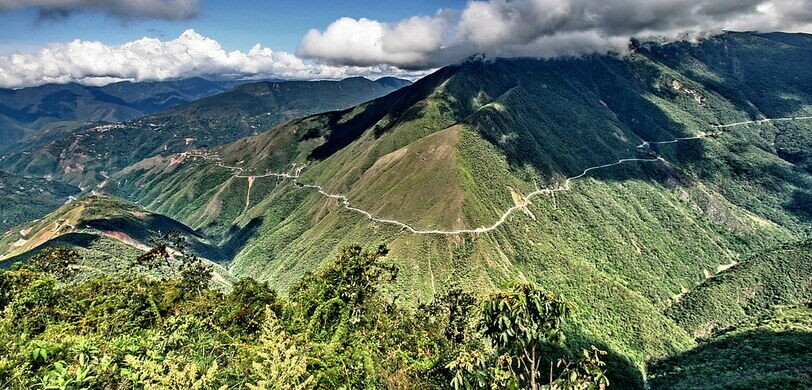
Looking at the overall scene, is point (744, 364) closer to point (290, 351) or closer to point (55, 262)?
point (290, 351)

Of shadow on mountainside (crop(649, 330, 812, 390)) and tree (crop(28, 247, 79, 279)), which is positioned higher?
tree (crop(28, 247, 79, 279))

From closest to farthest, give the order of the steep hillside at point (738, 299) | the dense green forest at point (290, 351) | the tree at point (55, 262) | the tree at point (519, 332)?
the dense green forest at point (290, 351) → the tree at point (519, 332) → the tree at point (55, 262) → the steep hillside at point (738, 299)

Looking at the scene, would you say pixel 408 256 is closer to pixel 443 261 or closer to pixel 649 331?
pixel 443 261

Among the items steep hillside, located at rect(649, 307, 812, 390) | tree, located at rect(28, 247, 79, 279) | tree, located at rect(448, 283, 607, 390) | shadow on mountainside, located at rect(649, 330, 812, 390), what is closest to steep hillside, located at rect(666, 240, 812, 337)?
steep hillside, located at rect(649, 307, 812, 390)

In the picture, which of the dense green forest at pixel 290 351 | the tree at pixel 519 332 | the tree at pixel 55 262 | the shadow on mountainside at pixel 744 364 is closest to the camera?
the dense green forest at pixel 290 351

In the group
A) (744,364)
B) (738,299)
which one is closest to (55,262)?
(744,364)

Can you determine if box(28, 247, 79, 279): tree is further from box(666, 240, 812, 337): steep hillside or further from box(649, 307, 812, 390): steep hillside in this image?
box(666, 240, 812, 337): steep hillside

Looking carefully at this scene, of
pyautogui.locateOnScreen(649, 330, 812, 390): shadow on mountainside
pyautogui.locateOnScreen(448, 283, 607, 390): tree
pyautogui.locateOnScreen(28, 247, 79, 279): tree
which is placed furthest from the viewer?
pyautogui.locateOnScreen(28, 247, 79, 279): tree

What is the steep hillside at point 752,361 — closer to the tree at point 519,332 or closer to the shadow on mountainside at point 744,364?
the shadow on mountainside at point 744,364

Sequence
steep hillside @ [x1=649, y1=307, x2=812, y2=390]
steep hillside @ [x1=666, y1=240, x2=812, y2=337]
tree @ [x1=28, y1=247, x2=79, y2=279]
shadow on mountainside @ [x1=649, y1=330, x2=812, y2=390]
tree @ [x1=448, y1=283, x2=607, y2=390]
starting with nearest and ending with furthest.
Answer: tree @ [x1=448, y1=283, x2=607, y2=390], shadow on mountainside @ [x1=649, y1=330, x2=812, y2=390], steep hillside @ [x1=649, y1=307, x2=812, y2=390], tree @ [x1=28, y1=247, x2=79, y2=279], steep hillside @ [x1=666, y1=240, x2=812, y2=337]

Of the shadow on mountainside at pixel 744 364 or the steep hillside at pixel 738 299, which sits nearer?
the shadow on mountainside at pixel 744 364

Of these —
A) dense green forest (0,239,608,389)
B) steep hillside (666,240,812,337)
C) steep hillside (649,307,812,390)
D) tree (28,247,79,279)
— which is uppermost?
dense green forest (0,239,608,389)

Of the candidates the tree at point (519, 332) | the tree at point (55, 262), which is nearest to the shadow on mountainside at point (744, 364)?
the tree at point (519, 332)
